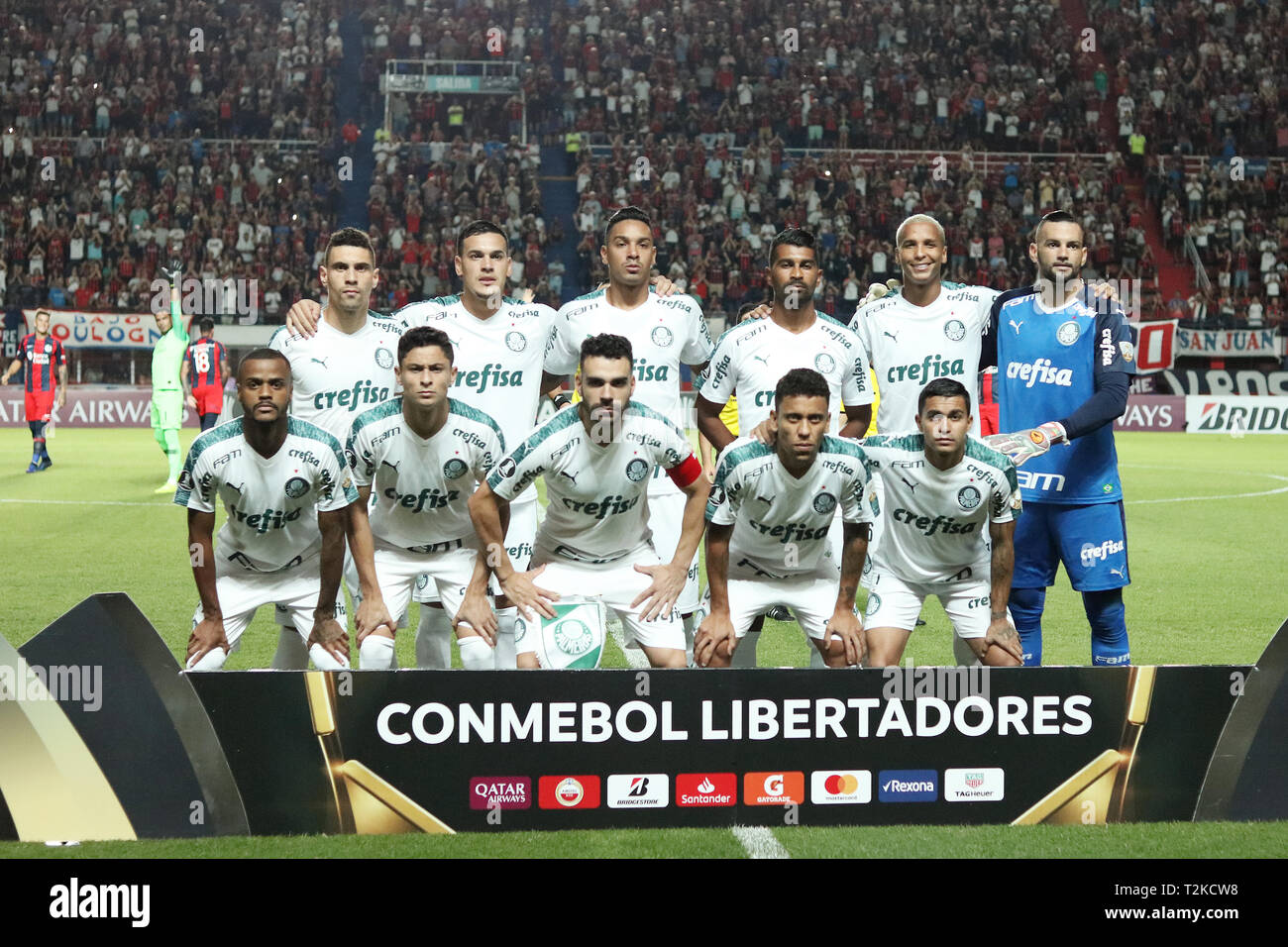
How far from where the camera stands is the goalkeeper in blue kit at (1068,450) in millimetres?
5578

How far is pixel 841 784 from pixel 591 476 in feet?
5.38

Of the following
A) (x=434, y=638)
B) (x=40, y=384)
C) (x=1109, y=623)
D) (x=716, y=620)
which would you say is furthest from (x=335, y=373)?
(x=40, y=384)

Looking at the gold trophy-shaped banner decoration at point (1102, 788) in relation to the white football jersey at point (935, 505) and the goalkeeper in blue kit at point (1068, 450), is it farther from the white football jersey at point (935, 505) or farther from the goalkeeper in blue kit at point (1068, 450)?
the goalkeeper in blue kit at point (1068, 450)

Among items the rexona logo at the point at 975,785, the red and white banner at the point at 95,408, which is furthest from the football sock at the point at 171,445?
the rexona logo at the point at 975,785

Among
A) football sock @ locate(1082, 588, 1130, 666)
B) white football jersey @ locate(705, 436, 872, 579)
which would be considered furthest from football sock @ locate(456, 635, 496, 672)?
football sock @ locate(1082, 588, 1130, 666)

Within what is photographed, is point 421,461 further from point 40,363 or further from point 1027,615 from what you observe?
point 40,363

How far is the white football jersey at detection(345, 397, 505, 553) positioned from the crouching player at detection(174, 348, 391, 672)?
0.19 m

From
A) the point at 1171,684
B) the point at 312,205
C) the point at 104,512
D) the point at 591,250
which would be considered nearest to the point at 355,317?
the point at 1171,684

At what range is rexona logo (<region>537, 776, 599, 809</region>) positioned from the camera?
4.34 m

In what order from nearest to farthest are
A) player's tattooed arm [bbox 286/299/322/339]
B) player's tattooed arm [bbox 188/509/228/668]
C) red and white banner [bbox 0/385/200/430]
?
1. player's tattooed arm [bbox 188/509/228/668]
2. player's tattooed arm [bbox 286/299/322/339]
3. red and white banner [bbox 0/385/200/430]

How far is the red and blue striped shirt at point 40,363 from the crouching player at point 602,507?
522 inches

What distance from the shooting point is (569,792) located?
14.3ft

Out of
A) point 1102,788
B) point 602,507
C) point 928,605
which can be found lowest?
point 928,605

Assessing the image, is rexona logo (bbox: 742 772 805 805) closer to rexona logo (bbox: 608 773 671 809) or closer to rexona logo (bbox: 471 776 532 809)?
rexona logo (bbox: 608 773 671 809)
